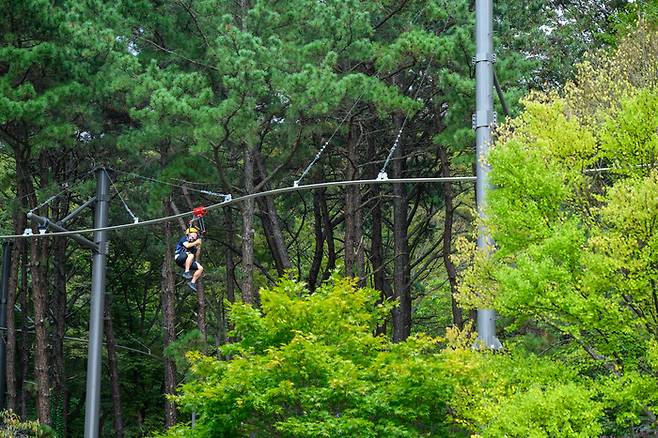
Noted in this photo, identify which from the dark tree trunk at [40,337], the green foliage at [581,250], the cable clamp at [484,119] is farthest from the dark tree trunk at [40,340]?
the cable clamp at [484,119]

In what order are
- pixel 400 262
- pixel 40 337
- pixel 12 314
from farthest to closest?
pixel 12 314, pixel 400 262, pixel 40 337

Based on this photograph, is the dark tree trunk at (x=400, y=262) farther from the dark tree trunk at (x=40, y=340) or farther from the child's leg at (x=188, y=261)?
the child's leg at (x=188, y=261)

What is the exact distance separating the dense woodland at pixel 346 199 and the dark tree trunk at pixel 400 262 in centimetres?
13

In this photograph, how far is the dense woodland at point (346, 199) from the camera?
46.1 feet

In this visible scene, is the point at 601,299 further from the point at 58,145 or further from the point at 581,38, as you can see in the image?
the point at 581,38

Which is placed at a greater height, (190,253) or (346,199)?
(346,199)

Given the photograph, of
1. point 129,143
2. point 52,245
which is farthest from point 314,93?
point 52,245

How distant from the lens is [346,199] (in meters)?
29.2

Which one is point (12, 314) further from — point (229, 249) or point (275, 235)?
point (275, 235)

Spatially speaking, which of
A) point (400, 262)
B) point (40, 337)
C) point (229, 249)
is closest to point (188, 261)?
point (40, 337)

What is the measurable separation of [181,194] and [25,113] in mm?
7975

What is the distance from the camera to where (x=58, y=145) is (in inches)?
1041

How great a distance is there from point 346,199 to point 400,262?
2.39 metres

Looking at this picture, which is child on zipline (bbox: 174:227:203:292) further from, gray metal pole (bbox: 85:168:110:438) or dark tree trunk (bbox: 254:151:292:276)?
dark tree trunk (bbox: 254:151:292:276)
